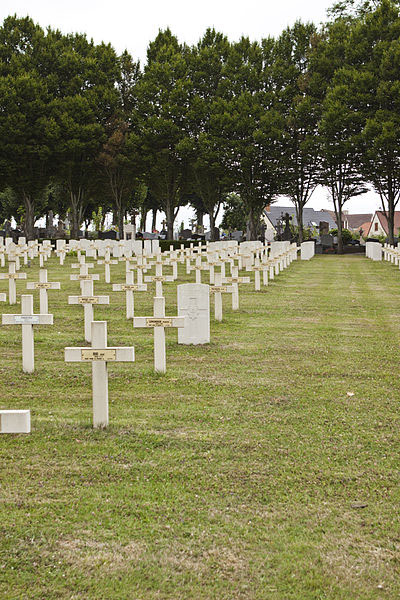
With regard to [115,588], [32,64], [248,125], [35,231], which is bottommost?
[115,588]

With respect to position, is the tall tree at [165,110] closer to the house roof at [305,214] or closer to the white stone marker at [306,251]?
the white stone marker at [306,251]

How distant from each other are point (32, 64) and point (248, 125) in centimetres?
1435

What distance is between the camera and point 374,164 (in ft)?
136

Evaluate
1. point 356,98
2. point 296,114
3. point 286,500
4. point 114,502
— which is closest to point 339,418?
point 286,500

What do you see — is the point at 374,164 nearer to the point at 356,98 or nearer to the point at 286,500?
the point at 356,98

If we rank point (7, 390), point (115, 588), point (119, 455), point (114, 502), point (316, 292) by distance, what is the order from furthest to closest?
point (316, 292), point (7, 390), point (119, 455), point (114, 502), point (115, 588)

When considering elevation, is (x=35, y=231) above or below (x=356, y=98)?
below

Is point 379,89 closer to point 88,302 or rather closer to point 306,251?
point 306,251

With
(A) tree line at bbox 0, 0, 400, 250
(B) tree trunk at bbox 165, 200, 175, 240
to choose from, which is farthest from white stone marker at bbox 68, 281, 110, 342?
(B) tree trunk at bbox 165, 200, 175, 240

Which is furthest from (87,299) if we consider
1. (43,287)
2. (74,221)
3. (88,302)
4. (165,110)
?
(74,221)

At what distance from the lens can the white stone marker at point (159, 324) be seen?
7391 mm

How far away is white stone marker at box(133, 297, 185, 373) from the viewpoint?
7.39 meters

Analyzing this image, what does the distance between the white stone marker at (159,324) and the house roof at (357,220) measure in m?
109

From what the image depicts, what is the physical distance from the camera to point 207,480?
468 cm
